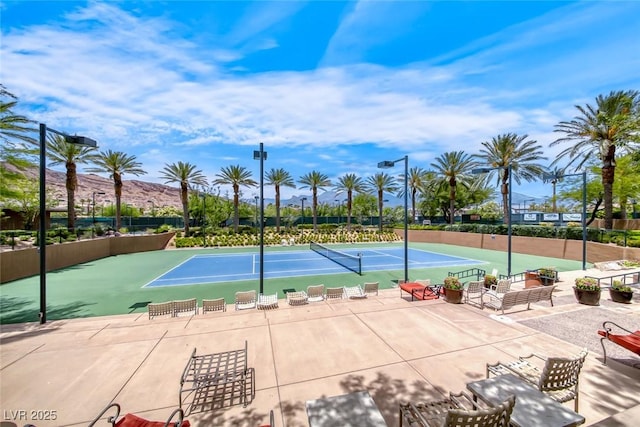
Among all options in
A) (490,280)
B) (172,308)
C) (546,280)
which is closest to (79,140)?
(172,308)

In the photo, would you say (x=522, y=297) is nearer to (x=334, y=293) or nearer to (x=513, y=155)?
(x=334, y=293)

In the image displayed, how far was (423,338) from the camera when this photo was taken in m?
6.82

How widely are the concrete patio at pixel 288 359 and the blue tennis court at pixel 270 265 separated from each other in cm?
919

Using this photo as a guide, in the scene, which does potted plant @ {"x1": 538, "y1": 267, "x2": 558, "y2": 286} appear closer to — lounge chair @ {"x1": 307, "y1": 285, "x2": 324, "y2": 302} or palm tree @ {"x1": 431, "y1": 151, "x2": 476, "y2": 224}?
lounge chair @ {"x1": 307, "y1": 285, "x2": 324, "y2": 302}

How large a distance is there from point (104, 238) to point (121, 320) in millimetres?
23079

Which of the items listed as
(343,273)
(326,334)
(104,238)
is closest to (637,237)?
(343,273)

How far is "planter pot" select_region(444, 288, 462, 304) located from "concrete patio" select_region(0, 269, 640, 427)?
854mm

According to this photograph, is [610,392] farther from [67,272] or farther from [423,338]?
[67,272]

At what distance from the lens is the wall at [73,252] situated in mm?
17078
